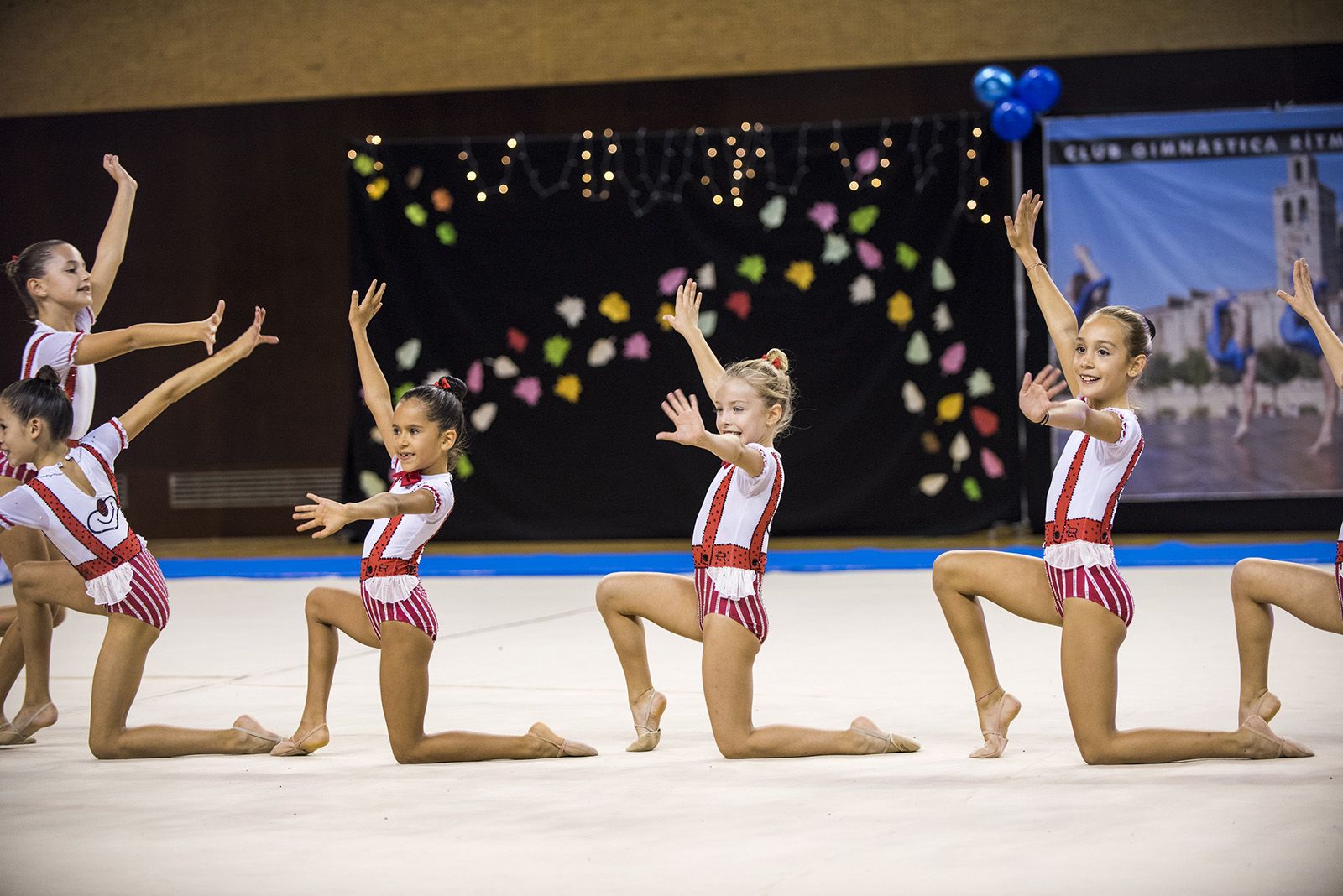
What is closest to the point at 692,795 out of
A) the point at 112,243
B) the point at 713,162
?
the point at 112,243

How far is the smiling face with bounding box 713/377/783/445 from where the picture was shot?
3.37 meters

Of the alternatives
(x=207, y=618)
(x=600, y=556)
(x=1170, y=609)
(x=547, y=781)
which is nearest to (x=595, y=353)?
(x=600, y=556)

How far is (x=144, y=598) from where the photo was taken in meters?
3.40

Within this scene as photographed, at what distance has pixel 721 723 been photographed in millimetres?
3201

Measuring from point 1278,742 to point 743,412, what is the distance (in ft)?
4.23

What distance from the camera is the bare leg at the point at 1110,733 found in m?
3.01

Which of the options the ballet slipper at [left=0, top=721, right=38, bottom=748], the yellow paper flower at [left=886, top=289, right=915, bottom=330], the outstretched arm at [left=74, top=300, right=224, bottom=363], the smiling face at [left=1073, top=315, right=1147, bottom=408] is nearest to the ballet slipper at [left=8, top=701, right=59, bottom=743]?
the ballet slipper at [left=0, top=721, right=38, bottom=748]

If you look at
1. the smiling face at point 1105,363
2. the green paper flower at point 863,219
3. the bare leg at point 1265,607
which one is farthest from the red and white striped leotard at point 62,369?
the green paper flower at point 863,219

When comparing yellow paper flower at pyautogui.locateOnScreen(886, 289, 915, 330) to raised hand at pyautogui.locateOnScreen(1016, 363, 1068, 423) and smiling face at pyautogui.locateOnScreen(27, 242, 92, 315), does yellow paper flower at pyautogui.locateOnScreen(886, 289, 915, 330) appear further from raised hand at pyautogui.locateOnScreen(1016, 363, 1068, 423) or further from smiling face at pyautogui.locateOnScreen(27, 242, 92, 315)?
raised hand at pyautogui.locateOnScreen(1016, 363, 1068, 423)

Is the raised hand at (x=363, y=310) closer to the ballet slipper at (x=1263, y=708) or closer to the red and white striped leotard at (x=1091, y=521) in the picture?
the red and white striped leotard at (x=1091, y=521)

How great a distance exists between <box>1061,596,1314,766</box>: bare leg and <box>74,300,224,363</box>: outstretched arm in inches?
84.0

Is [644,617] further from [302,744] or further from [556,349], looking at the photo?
[556,349]

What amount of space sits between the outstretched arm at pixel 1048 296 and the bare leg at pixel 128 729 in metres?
1.96

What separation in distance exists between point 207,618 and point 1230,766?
13.3 ft
